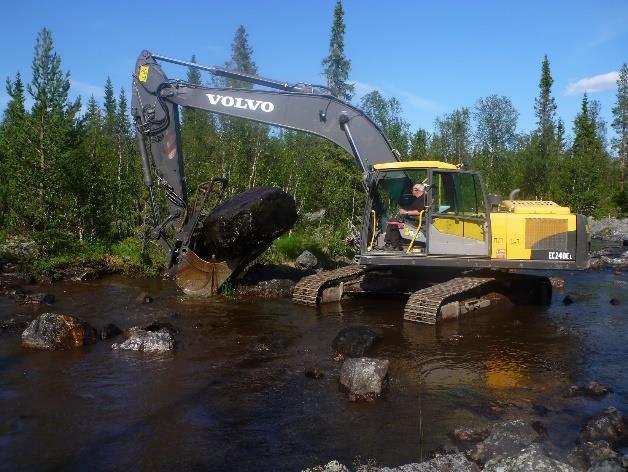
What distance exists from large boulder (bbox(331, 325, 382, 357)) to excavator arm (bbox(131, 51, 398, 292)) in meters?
4.25

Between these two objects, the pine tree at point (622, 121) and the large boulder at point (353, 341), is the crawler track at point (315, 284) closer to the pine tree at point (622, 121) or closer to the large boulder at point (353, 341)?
the large boulder at point (353, 341)

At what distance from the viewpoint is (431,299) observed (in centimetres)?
1049

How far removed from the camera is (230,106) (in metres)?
12.5

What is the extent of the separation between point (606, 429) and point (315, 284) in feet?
23.0

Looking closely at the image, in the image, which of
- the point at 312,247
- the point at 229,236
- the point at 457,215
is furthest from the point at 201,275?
the point at 312,247

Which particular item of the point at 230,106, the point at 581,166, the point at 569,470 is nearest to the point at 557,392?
the point at 569,470

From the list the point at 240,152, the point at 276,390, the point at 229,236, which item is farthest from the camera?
the point at 240,152

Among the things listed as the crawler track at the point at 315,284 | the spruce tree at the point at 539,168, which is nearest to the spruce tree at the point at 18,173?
the crawler track at the point at 315,284

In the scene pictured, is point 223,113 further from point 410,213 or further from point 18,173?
point 18,173

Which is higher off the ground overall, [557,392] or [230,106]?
[230,106]

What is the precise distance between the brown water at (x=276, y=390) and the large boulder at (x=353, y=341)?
19cm

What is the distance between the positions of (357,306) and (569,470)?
26.0 ft

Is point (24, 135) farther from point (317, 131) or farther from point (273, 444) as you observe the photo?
point (273, 444)

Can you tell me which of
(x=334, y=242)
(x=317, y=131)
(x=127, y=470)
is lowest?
(x=127, y=470)
